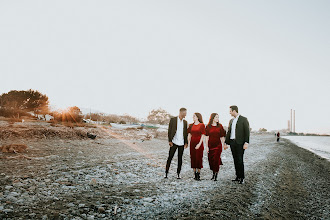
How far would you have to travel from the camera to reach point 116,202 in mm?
4570

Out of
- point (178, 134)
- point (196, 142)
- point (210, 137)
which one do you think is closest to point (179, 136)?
point (178, 134)

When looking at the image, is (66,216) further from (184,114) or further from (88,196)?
(184,114)

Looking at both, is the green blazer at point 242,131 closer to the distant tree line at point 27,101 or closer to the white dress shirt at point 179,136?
the white dress shirt at point 179,136

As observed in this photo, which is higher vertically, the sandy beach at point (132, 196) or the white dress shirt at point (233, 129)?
the white dress shirt at point (233, 129)

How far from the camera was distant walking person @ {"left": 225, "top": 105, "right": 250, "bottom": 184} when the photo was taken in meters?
6.75

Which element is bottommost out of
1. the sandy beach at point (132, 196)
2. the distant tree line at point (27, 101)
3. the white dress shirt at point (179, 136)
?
the sandy beach at point (132, 196)

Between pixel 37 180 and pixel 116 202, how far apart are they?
8.85 feet

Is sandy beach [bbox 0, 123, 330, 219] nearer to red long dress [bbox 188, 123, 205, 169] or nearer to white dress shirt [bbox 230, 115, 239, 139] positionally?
red long dress [bbox 188, 123, 205, 169]

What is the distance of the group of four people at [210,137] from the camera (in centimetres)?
679

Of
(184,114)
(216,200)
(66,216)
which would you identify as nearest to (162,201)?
(216,200)

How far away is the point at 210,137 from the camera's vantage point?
7.36 m

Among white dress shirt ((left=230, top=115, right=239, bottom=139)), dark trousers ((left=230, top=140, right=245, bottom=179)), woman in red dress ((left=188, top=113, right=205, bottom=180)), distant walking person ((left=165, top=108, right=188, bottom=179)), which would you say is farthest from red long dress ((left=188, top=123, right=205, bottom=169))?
dark trousers ((left=230, top=140, right=245, bottom=179))

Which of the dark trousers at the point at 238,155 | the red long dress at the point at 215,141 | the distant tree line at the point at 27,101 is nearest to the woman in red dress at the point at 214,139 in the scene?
the red long dress at the point at 215,141

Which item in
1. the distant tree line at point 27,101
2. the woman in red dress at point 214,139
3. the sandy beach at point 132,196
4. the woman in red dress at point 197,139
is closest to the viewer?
the sandy beach at point 132,196
